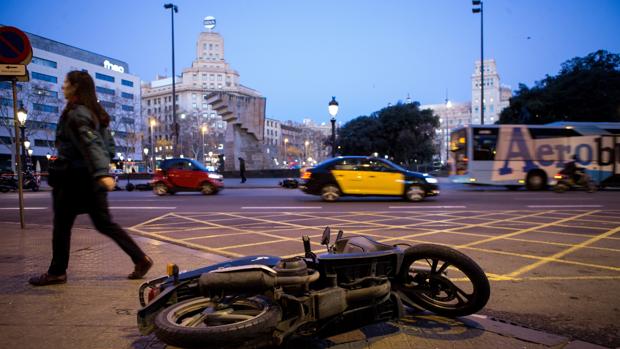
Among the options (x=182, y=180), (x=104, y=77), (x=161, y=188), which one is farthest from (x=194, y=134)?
(x=182, y=180)

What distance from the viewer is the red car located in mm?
17094

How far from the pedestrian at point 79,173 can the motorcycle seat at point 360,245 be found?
2091 mm

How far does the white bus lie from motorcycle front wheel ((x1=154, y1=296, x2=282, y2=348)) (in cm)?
1804

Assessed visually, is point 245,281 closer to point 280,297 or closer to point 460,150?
point 280,297

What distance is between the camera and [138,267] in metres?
3.79

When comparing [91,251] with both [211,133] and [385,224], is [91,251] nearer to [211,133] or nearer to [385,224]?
[385,224]

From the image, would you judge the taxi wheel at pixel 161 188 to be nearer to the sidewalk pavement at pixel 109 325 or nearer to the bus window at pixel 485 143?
the sidewalk pavement at pixel 109 325

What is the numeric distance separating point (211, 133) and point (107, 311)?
7399 centimetres

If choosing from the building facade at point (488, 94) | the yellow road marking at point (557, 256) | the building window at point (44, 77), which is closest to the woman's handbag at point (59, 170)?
the yellow road marking at point (557, 256)

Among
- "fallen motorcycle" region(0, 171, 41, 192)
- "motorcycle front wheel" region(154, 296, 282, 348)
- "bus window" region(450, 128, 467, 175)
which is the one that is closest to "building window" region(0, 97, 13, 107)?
"fallen motorcycle" region(0, 171, 41, 192)

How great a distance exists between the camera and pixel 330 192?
13203mm

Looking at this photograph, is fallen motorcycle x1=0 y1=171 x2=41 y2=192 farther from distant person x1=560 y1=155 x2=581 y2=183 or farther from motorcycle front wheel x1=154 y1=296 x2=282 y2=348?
distant person x1=560 y1=155 x2=581 y2=183

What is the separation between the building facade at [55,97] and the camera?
4253 cm

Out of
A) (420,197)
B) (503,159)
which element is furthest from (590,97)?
(420,197)
